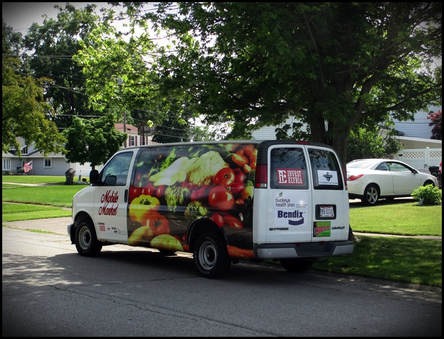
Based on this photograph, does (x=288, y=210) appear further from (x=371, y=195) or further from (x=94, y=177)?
(x=371, y=195)

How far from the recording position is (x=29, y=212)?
73.2ft

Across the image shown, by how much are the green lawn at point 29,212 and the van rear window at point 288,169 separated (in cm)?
1331

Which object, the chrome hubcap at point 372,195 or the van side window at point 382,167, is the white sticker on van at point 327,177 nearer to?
the chrome hubcap at point 372,195

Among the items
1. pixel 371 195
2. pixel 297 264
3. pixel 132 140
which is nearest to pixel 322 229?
pixel 297 264

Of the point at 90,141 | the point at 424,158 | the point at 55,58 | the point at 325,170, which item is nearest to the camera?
the point at 325,170

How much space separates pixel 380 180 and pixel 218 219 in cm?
1143

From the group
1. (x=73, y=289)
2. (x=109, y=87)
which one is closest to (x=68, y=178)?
(x=109, y=87)

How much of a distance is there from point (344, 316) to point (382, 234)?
Result: 717 cm

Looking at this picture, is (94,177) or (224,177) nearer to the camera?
(224,177)

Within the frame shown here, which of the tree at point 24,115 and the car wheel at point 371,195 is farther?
the car wheel at point 371,195

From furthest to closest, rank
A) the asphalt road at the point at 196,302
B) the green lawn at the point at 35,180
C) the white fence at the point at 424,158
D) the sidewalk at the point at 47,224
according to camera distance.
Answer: the green lawn at the point at 35,180 → the white fence at the point at 424,158 → the sidewalk at the point at 47,224 → the asphalt road at the point at 196,302

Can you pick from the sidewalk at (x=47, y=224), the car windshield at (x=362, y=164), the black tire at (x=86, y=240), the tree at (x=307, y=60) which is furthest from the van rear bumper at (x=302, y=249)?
the car windshield at (x=362, y=164)

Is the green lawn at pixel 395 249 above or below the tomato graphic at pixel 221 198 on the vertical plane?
below

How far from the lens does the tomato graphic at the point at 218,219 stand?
8.91 metres
